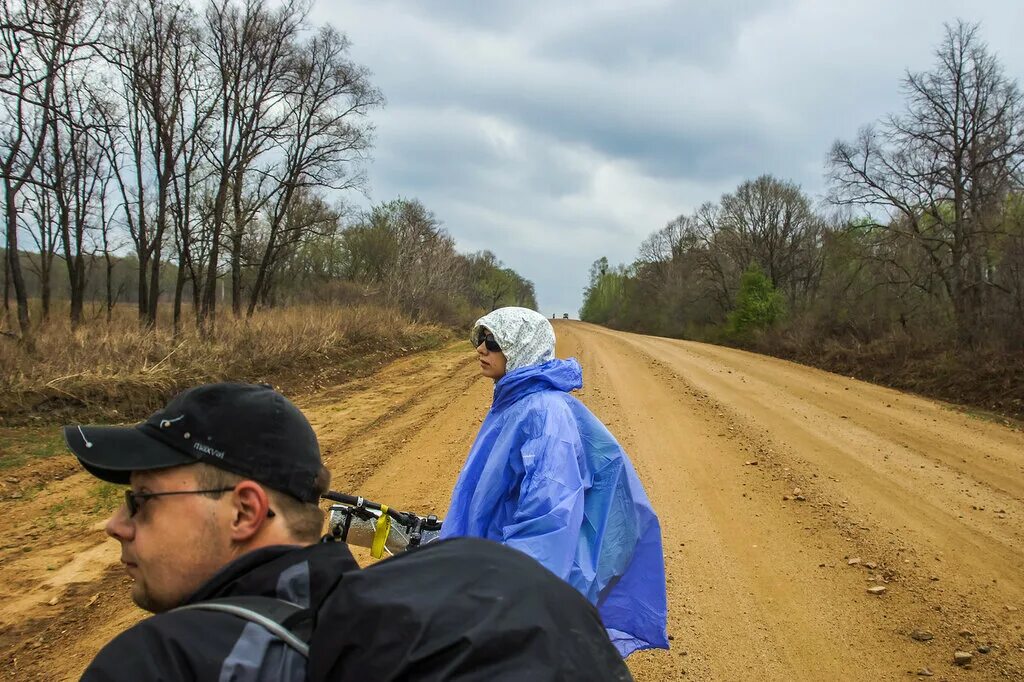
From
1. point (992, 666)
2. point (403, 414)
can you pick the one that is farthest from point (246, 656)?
point (403, 414)

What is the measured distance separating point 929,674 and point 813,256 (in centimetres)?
4589

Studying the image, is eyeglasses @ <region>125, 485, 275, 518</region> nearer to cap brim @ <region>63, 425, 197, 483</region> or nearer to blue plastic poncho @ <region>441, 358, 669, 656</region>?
cap brim @ <region>63, 425, 197, 483</region>

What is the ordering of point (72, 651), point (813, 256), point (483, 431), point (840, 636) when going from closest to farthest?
point (483, 431) → point (72, 651) → point (840, 636) → point (813, 256)

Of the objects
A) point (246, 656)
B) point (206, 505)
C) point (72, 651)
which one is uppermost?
point (206, 505)

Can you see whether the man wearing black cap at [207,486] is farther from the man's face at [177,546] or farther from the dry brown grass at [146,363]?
the dry brown grass at [146,363]

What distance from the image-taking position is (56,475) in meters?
6.44

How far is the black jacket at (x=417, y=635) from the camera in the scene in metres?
0.82

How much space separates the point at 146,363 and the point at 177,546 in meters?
10.4

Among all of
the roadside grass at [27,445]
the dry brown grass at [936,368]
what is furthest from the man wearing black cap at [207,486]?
the dry brown grass at [936,368]

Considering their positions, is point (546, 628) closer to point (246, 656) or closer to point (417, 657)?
point (417, 657)

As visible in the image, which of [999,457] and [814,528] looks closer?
[814,528]

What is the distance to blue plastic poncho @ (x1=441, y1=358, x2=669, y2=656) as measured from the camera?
2.07 metres

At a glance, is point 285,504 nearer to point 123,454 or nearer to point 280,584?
point 280,584

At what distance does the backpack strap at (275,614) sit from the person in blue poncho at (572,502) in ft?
3.32
